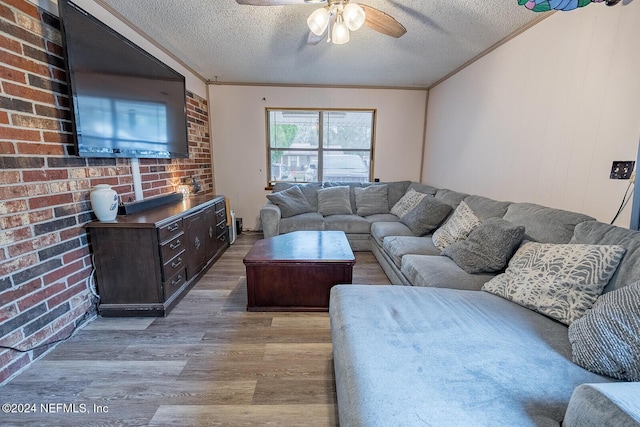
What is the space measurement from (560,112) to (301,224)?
2.64 metres

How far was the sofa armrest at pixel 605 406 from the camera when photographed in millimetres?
613

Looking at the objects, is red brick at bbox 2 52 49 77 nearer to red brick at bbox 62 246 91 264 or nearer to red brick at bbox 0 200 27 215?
red brick at bbox 0 200 27 215

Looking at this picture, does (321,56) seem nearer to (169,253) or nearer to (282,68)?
(282,68)

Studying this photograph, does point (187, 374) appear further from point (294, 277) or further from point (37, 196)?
point (37, 196)

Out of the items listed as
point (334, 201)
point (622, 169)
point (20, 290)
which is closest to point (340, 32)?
point (622, 169)

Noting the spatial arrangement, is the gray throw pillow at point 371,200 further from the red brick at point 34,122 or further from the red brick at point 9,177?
the red brick at point 9,177

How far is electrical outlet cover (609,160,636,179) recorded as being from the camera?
4.86 feet

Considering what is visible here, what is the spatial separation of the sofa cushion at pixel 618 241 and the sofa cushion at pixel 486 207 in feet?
2.12

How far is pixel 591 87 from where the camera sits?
1711 millimetres

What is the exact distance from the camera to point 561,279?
1.29m

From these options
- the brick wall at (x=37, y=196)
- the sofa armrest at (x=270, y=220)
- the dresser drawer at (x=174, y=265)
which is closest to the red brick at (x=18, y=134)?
the brick wall at (x=37, y=196)

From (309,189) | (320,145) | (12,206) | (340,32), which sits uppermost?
(340,32)

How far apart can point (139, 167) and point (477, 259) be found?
9.57ft

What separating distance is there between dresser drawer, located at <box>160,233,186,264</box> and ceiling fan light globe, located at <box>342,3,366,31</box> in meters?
2.04
